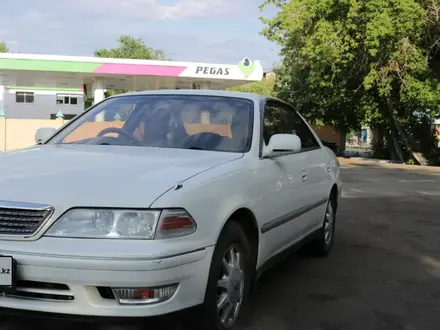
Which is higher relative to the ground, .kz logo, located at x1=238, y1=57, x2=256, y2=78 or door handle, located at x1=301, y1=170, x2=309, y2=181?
.kz logo, located at x1=238, y1=57, x2=256, y2=78

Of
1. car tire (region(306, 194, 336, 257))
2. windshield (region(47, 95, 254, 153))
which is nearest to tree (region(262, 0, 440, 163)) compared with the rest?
car tire (region(306, 194, 336, 257))

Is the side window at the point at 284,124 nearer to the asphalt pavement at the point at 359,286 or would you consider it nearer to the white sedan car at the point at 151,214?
the white sedan car at the point at 151,214

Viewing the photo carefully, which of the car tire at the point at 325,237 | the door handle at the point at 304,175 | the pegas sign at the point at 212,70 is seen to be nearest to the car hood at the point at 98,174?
the door handle at the point at 304,175

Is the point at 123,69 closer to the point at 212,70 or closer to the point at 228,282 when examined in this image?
the point at 212,70

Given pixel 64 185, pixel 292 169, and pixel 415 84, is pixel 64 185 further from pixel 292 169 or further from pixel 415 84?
pixel 415 84

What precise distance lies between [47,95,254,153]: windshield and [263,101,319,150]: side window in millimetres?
211

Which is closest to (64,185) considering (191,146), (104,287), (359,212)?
(104,287)

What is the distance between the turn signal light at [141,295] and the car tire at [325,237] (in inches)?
121

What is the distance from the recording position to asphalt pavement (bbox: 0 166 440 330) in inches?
161

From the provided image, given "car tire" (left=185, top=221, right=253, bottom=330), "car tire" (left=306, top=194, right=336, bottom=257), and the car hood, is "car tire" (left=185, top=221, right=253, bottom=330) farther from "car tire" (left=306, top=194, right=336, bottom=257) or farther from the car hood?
"car tire" (left=306, top=194, right=336, bottom=257)

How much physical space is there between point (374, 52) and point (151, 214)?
22.1m

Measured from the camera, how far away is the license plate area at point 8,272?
2.82 m

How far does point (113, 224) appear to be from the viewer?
2898mm

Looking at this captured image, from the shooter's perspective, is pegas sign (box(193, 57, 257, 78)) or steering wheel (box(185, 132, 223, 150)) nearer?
steering wheel (box(185, 132, 223, 150))
